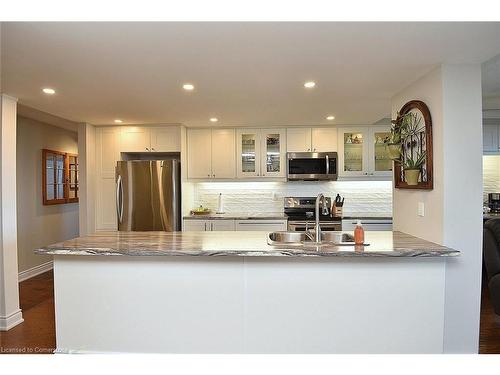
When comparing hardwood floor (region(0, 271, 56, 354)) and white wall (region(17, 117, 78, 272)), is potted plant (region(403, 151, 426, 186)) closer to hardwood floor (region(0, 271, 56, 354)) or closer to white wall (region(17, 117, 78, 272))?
hardwood floor (region(0, 271, 56, 354))

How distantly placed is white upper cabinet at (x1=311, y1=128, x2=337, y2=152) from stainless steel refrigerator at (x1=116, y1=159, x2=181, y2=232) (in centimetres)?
213

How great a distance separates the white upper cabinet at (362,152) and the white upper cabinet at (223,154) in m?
1.59

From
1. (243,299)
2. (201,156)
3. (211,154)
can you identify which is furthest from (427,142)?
(201,156)

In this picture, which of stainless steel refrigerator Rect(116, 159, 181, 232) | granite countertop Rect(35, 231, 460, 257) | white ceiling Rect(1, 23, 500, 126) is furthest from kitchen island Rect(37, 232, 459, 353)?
stainless steel refrigerator Rect(116, 159, 181, 232)

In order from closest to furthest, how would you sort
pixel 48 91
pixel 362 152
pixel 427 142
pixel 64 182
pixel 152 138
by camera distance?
A: pixel 427 142 → pixel 48 91 → pixel 152 138 → pixel 362 152 → pixel 64 182

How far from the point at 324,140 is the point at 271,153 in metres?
0.80

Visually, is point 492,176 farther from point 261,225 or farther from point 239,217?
point 239,217

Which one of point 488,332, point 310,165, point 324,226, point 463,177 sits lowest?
point 488,332

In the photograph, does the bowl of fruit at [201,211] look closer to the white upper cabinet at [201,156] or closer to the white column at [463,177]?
the white upper cabinet at [201,156]

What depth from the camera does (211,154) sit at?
5.04 meters

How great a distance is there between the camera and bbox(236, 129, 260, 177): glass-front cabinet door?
502cm

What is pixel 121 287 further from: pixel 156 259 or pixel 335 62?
pixel 335 62

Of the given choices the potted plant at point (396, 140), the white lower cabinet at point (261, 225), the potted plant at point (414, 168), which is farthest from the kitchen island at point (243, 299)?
the white lower cabinet at point (261, 225)
